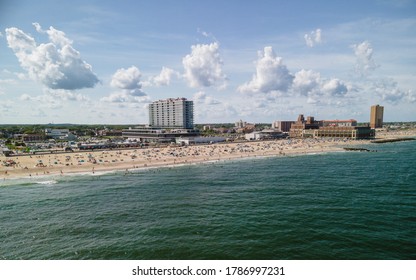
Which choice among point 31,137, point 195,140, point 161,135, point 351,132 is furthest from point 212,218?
point 31,137

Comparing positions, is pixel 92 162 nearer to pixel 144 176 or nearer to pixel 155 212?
pixel 144 176

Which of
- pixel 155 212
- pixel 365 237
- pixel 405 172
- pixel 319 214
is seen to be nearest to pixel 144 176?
pixel 155 212

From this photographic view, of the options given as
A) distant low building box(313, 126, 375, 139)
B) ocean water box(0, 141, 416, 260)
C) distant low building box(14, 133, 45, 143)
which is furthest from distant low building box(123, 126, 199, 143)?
ocean water box(0, 141, 416, 260)

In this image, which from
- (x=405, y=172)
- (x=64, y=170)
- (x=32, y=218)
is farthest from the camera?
(x=64, y=170)

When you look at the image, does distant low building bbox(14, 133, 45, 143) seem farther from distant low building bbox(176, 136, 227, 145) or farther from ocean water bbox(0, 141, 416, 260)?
ocean water bbox(0, 141, 416, 260)

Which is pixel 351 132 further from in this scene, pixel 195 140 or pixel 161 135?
pixel 161 135

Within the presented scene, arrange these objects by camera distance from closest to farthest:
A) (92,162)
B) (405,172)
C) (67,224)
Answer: (67,224) < (405,172) < (92,162)

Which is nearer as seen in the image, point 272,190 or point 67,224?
point 67,224

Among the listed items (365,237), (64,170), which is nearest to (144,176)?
(64,170)

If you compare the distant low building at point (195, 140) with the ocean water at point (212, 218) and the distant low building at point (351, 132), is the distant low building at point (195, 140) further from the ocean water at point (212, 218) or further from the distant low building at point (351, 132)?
the ocean water at point (212, 218)
